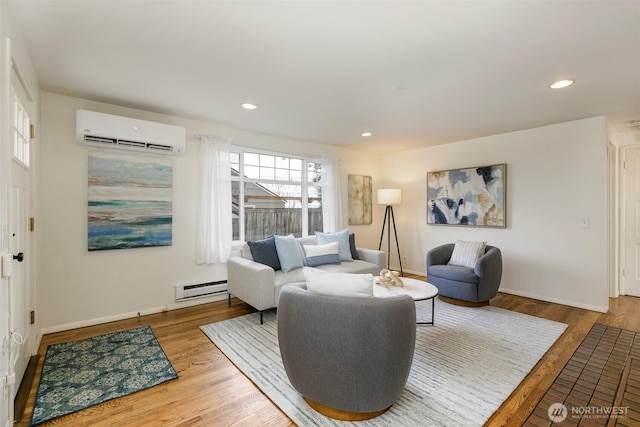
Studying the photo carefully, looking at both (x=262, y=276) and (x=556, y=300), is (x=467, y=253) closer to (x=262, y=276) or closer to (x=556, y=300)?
(x=556, y=300)

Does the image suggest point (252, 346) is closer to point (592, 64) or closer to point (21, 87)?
point (21, 87)

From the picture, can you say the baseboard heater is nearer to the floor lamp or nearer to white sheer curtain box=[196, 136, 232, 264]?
white sheer curtain box=[196, 136, 232, 264]

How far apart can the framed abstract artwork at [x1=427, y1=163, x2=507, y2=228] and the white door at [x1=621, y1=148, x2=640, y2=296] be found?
5.56 feet

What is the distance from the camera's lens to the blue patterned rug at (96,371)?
1.88 meters

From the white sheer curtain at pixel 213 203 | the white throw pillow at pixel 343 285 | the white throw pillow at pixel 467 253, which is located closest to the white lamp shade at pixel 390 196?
the white throw pillow at pixel 467 253

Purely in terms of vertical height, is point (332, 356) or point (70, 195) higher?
point (70, 195)

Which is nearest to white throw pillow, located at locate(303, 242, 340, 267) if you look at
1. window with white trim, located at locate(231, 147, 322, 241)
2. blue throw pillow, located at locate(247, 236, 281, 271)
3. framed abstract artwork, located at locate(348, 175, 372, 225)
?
blue throw pillow, located at locate(247, 236, 281, 271)

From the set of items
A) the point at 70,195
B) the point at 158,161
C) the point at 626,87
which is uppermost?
the point at 626,87

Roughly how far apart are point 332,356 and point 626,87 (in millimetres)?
3465

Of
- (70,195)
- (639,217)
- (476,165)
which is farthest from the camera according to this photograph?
(476,165)

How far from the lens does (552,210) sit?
3842 mm

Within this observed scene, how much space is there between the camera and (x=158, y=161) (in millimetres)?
3451

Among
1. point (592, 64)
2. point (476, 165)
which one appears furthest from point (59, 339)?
point (476, 165)

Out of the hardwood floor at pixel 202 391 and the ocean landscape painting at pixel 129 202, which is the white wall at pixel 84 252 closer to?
the ocean landscape painting at pixel 129 202
